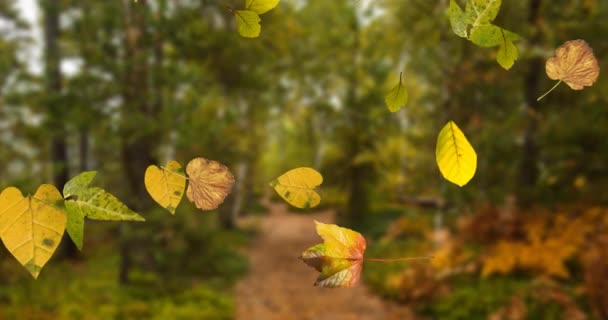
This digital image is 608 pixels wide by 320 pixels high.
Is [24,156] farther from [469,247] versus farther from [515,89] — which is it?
[515,89]

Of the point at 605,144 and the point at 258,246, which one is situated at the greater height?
the point at 605,144

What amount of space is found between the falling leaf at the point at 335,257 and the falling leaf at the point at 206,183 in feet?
0.39

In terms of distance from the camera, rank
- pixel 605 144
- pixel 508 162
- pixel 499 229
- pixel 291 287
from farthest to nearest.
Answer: pixel 291 287 < pixel 508 162 < pixel 499 229 < pixel 605 144

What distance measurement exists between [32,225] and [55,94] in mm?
6283

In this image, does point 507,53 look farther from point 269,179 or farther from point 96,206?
point 269,179

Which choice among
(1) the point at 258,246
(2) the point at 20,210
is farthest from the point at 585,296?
(1) the point at 258,246

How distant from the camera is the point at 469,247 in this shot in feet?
22.0

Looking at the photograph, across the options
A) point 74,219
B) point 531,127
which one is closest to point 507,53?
point 74,219

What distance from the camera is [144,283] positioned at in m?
→ 6.14

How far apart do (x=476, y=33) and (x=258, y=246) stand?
11.4 m

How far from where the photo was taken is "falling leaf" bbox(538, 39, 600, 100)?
0.52m

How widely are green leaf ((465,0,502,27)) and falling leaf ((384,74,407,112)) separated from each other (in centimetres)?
12

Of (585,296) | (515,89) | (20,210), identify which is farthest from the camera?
(515,89)

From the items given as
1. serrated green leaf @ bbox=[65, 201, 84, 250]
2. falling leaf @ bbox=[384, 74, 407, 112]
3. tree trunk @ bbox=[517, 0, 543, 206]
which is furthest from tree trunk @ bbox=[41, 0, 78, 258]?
tree trunk @ bbox=[517, 0, 543, 206]
